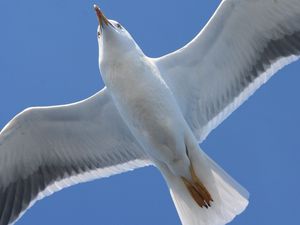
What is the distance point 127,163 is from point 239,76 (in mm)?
1221

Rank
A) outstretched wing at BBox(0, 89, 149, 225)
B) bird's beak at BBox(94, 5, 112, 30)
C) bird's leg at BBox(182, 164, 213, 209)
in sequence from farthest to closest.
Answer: outstretched wing at BBox(0, 89, 149, 225) < bird's beak at BBox(94, 5, 112, 30) < bird's leg at BBox(182, 164, 213, 209)

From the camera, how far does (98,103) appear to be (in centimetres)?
619

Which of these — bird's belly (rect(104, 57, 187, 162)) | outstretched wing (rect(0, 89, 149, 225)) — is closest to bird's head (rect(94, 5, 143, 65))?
bird's belly (rect(104, 57, 187, 162))

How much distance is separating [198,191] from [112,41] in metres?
1.35

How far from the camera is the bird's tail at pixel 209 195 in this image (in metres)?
5.70

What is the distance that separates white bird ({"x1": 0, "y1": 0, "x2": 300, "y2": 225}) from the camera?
5.68 m

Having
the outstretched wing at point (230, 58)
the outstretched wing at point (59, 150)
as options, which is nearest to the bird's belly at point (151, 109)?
the outstretched wing at point (230, 58)

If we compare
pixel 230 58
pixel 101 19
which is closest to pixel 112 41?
pixel 101 19

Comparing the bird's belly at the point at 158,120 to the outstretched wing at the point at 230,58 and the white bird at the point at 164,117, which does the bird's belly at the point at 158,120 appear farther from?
the outstretched wing at the point at 230,58

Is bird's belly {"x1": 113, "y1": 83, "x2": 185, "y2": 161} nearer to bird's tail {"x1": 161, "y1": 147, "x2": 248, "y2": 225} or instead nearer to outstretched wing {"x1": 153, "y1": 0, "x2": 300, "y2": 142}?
bird's tail {"x1": 161, "y1": 147, "x2": 248, "y2": 225}

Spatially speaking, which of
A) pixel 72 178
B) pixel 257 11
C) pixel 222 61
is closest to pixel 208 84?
pixel 222 61

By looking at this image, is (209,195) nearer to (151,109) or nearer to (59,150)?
(151,109)

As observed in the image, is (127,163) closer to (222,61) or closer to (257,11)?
(222,61)

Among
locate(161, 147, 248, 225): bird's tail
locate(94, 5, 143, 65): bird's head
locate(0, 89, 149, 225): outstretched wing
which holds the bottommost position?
locate(161, 147, 248, 225): bird's tail
